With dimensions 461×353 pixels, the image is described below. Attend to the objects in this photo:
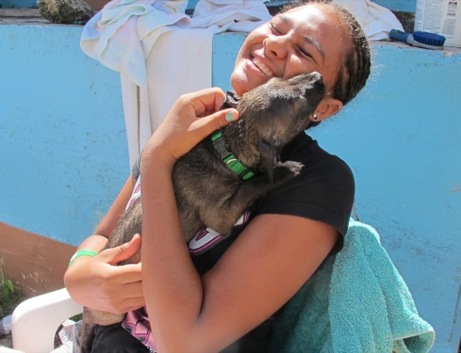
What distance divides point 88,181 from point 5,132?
0.78m

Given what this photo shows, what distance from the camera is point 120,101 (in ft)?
11.0

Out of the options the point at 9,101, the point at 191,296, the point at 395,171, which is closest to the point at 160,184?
the point at 191,296

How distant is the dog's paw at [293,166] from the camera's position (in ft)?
5.28

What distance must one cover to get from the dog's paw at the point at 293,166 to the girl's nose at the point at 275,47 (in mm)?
318

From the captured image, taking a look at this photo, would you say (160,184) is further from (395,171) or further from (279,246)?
(395,171)

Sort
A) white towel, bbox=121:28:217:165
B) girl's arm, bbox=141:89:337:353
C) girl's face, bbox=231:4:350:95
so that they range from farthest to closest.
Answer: white towel, bbox=121:28:217:165 → girl's face, bbox=231:4:350:95 → girl's arm, bbox=141:89:337:353

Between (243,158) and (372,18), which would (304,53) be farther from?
(372,18)

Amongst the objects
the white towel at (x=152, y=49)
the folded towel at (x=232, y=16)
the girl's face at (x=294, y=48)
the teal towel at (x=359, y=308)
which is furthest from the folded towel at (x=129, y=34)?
the teal towel at (x=359, y=308)

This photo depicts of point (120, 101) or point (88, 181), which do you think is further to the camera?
point (88, 181)

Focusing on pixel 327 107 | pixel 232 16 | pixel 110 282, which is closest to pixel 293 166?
pixel 327 107

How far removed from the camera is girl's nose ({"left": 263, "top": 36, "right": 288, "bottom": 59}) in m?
1.67

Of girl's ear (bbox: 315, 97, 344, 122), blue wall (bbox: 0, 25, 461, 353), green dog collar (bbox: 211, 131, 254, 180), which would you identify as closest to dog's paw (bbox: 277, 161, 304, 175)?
green dog collar (bbox: 211, 131, 254, 180)

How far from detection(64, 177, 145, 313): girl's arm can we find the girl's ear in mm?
676

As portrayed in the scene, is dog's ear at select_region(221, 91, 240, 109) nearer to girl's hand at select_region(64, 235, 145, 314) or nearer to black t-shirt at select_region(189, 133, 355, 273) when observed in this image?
black t-shirt at select_region(189, 133, 355, 273)
